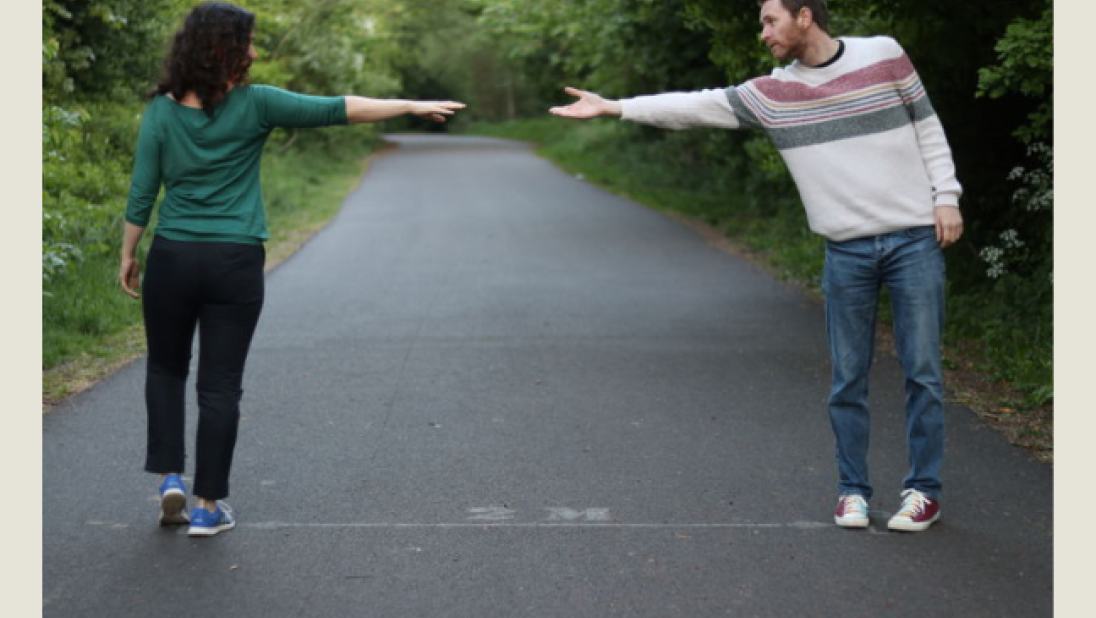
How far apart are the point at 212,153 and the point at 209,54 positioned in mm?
349

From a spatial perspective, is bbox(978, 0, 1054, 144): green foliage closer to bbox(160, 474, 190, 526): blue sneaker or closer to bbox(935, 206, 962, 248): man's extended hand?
bbox(935, 206, 962, 248): man's extended hand

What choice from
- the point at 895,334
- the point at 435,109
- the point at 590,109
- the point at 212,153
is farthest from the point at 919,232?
the point at 212,153

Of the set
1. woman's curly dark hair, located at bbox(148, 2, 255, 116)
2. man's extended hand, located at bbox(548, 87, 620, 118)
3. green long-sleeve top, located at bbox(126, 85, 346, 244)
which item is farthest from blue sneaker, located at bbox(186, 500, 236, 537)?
man's extended hand, located at bbox(548, 87, 620, 118)

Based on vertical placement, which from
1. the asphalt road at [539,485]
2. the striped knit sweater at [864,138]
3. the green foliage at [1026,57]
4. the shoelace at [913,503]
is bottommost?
the asphalt road at [539,485]

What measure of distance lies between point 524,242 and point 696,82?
4087 mm

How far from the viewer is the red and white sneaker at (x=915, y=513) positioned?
4.93 metres

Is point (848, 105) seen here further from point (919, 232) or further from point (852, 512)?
point (852, 512)

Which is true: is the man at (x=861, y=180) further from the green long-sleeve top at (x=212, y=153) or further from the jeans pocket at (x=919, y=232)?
the green long-sleeve top at (x=212, y=153)

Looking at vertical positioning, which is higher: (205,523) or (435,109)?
(435,109)

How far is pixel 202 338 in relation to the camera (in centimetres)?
491

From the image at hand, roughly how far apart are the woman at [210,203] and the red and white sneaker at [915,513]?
7.37ft

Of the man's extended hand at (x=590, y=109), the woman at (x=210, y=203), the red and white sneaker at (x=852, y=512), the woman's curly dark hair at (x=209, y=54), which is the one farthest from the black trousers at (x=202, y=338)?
the red and white sneaker at (x=852, y=512)

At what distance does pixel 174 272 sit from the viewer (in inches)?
186

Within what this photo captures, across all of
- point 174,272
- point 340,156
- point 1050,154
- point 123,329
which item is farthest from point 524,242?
point 340,156
